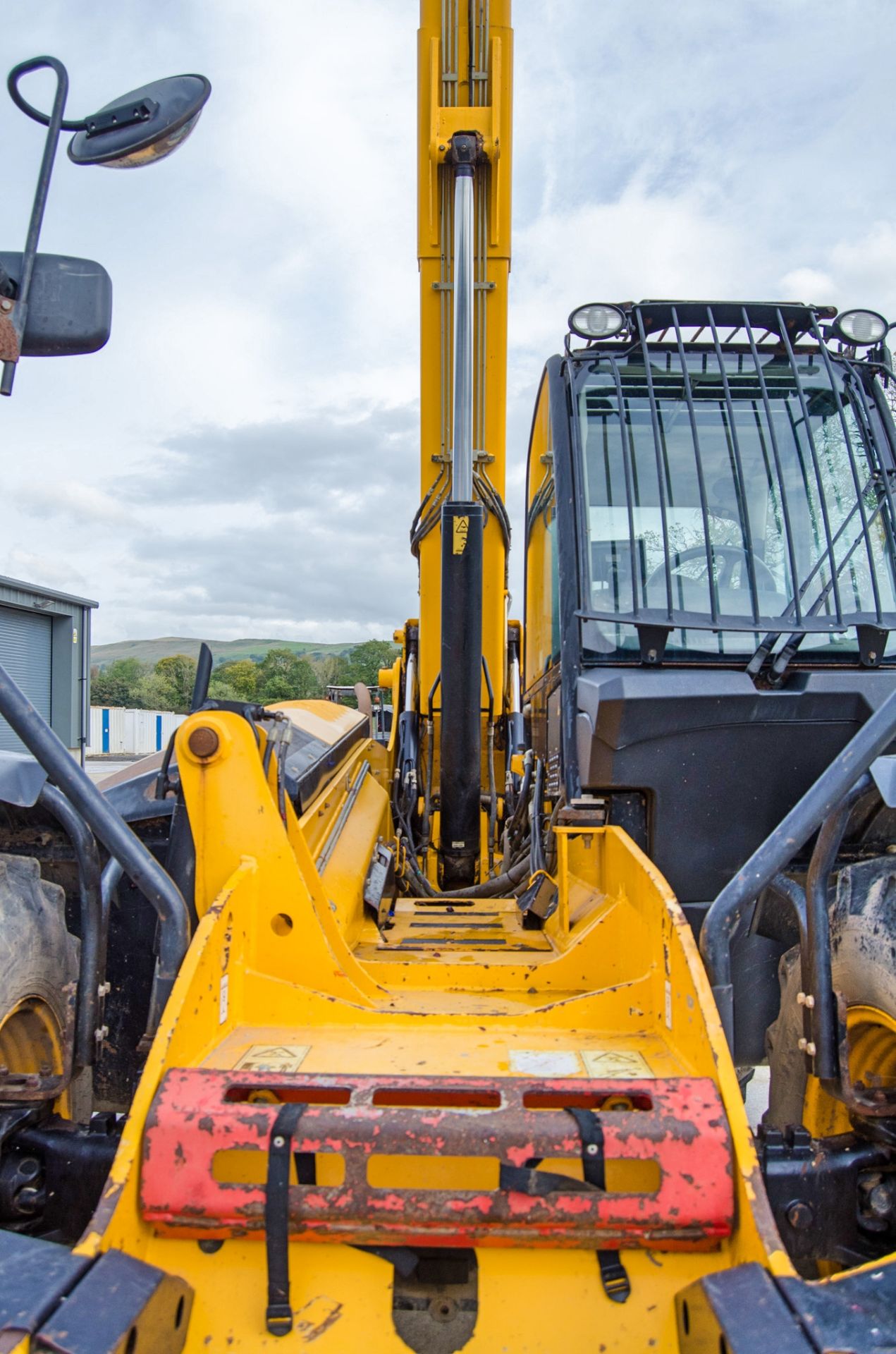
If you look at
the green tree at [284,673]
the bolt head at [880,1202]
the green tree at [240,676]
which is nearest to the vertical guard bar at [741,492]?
the bolt head at [880,1202]

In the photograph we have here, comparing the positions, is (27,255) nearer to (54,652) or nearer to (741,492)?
(741,492)

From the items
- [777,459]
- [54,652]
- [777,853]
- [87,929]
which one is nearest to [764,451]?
[777,459]

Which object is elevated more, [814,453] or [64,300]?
[814,453]

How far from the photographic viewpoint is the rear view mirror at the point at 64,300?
5.49 ft

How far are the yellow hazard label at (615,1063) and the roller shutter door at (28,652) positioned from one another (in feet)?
77.3

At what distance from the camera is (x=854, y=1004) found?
2.12 m

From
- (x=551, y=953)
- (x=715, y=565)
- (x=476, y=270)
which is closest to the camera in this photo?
(x=551, y=953)

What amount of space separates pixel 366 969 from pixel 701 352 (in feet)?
7.69

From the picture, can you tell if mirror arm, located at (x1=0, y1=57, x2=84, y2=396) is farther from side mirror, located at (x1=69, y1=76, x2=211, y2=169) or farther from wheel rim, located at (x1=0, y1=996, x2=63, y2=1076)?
wheel rim, located at (x1=0, y1=996, x2=63, y2=1076)

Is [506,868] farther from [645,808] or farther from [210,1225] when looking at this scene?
[210,1225]

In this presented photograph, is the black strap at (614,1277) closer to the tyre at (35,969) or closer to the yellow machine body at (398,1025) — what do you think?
the yellow machine body at (398,1025)

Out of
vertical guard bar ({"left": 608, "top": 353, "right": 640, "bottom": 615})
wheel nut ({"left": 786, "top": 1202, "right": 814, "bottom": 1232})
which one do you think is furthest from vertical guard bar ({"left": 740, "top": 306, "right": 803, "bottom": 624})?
wheel nut ({"left": 786, "top": 1202, "right": 814, "bottom": 1232})

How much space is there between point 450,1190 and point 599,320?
2741 millimetres

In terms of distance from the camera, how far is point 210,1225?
5.45 feet
